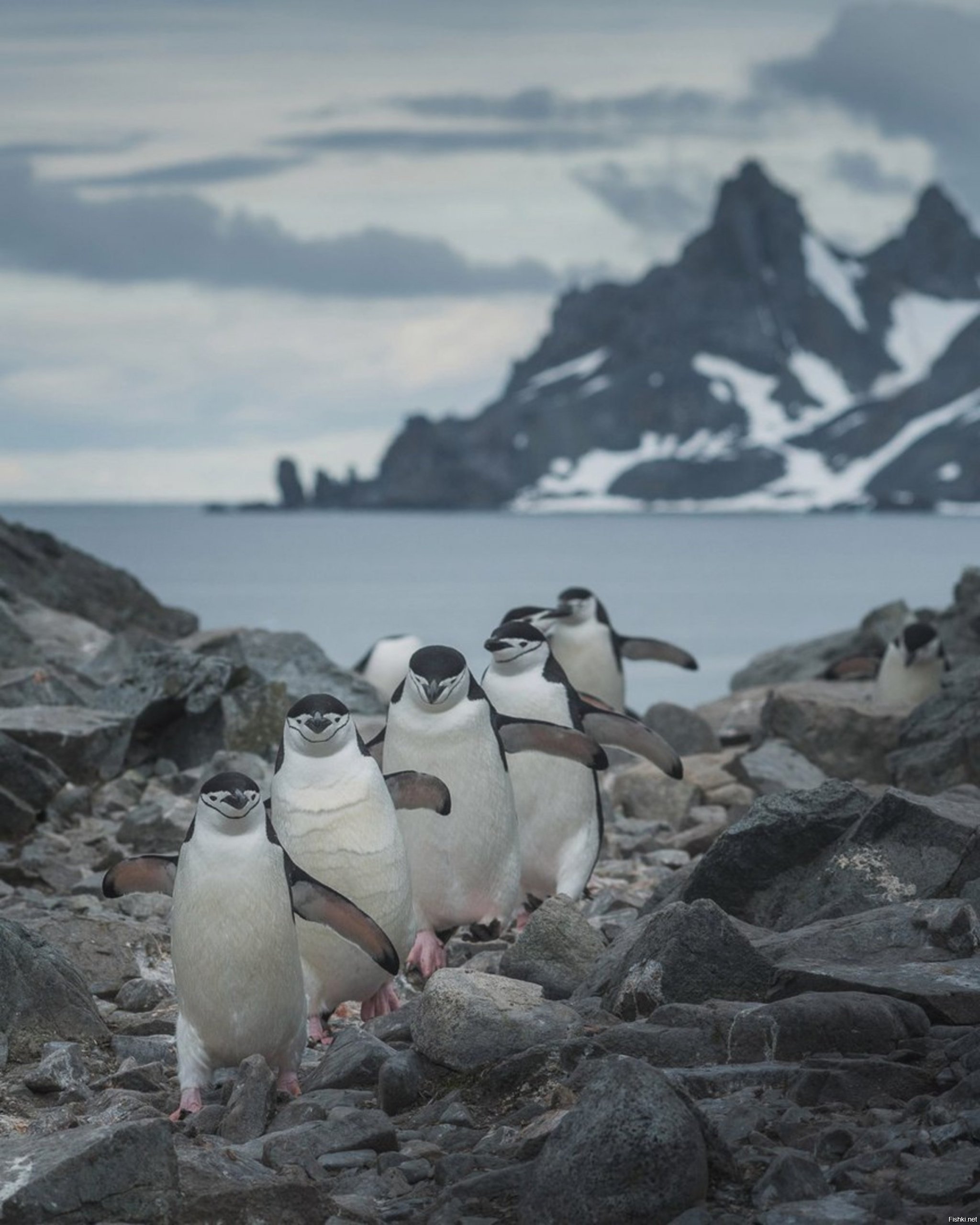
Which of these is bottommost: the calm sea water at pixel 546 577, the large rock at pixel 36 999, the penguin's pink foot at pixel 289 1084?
the calm sea water at pixel 546 577

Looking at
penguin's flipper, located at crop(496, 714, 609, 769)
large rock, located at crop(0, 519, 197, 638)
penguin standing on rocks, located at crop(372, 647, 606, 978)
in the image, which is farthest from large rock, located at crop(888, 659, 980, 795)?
large rock, located at crop(0, 519, 197, 638)

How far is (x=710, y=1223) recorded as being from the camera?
375cm

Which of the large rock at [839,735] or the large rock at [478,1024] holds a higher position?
the large rock at [478,1024]

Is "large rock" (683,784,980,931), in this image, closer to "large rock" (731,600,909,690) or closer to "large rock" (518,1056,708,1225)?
"large rock" (518,1056,708,1225)

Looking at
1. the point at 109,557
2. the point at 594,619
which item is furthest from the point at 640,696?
the point at 109,557

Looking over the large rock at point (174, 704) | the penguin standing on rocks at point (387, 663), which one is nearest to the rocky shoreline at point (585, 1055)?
the large rock at point (174, 704)

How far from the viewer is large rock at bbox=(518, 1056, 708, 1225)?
3797 mm

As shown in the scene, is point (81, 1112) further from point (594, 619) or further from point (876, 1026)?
point (594, 619)

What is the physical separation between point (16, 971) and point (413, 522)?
6941 inches

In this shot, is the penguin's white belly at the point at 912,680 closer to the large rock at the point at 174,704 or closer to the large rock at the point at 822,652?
the large rock at the point at 822,652

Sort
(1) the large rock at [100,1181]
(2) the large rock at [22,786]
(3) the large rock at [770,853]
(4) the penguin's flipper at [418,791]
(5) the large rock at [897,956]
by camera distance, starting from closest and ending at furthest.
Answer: (1) the large rock at [100,1181], (5) the large rock at [897,956], (3) the large rock at [770,853], (4) the penguin's flipper at [418,791], (2) the large rock at [22,786]

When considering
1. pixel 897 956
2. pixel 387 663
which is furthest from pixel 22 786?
pixel 387 663

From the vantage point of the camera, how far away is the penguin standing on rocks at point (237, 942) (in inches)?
223

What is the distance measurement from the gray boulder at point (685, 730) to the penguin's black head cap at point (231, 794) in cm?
755
